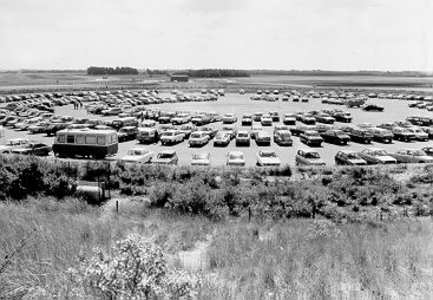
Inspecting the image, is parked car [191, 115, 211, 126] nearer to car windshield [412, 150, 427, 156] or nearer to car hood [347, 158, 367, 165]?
car hood [347, 158, 367, 165]

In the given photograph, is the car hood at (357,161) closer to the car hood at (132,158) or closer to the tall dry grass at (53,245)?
the car hood at (132,158)

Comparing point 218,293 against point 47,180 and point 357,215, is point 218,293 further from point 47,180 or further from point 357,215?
point 47,180

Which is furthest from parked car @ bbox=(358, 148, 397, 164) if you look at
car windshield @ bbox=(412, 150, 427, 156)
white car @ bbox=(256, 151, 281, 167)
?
white car @ bbox=(256, 151, 281, 167)

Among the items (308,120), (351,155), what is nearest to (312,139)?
(351,155)

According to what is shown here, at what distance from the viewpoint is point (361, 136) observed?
4222 cm

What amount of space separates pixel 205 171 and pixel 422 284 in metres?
19.6

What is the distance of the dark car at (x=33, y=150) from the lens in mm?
32312

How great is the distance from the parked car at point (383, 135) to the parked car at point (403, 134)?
1.76 m

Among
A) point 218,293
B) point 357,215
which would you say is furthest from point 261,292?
point 357,215

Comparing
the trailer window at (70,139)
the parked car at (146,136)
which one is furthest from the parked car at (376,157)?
the trailer window at (70,139)

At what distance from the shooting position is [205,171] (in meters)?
25.6

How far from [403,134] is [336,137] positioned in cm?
889

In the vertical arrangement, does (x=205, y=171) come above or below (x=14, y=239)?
below

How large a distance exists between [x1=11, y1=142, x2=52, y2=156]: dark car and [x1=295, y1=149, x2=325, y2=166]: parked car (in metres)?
21.5
